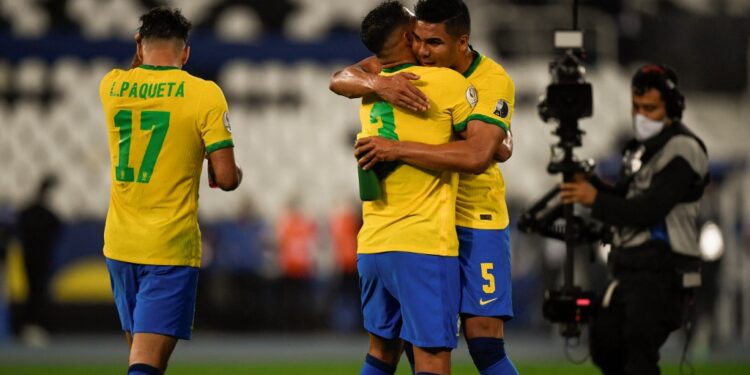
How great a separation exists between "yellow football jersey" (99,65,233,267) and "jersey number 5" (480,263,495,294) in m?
1.37

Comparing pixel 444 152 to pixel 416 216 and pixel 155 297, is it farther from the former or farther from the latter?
pixel 155 297

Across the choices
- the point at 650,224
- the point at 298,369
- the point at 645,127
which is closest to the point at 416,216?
the point at 650,224

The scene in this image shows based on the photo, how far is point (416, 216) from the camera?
5891mm

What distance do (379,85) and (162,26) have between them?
1087 mm

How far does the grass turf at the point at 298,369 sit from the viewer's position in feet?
37.4

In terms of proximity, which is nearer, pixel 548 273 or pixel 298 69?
pixel 548 273

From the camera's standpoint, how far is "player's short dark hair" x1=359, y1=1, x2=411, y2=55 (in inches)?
233

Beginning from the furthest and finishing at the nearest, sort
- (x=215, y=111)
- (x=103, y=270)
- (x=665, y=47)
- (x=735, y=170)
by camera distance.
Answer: (x=665, y=47) → (x=103, y=270) → (x=735, y=170) → (x=215, y=111)

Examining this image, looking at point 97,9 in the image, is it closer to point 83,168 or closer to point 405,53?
point 83,168

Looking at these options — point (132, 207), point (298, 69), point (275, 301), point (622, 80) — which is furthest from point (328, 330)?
point (132, 207)

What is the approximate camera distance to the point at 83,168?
1934 cm

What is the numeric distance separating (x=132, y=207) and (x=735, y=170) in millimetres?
10313

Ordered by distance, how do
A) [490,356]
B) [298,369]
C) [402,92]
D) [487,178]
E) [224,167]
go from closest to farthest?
[402,92] < [224,167] < [490,356] < [487,178] < [298,369]

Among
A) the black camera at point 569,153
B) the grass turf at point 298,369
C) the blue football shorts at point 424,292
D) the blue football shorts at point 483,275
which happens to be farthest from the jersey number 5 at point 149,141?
the grass turf at point 298,369
